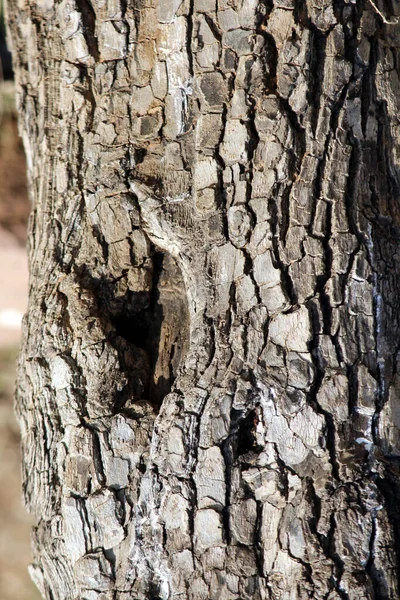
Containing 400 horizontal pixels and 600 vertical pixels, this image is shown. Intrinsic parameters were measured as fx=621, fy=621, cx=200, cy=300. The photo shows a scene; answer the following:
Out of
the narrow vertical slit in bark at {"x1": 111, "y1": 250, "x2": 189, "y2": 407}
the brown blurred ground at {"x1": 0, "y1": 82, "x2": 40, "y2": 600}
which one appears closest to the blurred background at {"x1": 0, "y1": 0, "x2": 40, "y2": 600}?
the brown blurred ground at {"x1": 0, "y1": 82, "x2": 40, "y2": 600}

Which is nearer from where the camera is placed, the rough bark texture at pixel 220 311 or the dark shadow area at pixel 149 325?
the rough bark texture at pixel 220 311

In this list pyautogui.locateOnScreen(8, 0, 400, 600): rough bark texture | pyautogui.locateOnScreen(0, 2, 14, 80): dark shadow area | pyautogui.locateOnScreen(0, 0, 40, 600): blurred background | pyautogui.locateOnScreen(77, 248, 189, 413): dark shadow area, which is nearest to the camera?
pyautogui.locateOnScreen(8, 0, 400, 600): rough bark texture

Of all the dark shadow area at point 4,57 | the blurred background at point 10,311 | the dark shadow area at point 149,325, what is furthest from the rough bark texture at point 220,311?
the dark shadow area at point 4,57

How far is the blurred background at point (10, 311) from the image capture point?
2150 mm

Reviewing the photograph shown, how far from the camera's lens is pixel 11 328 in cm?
249

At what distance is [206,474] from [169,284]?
0.31m

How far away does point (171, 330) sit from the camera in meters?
1.03

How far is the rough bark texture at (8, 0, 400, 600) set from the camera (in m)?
0.88

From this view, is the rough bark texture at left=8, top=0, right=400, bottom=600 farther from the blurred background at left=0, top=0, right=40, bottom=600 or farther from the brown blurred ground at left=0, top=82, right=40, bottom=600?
the brown blurred ground at left=0, top=82, right=40, bottom=600

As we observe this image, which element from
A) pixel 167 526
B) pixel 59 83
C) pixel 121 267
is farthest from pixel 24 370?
pixel 59 83

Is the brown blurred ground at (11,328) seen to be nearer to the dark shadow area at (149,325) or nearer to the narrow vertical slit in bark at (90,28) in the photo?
the narrow vertical slit in bark at (90,28)

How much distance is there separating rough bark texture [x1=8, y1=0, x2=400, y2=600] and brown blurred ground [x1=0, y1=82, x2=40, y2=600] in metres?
1.16

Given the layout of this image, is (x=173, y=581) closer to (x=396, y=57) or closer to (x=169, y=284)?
(x=169, y=284)

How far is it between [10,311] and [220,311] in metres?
1.64
